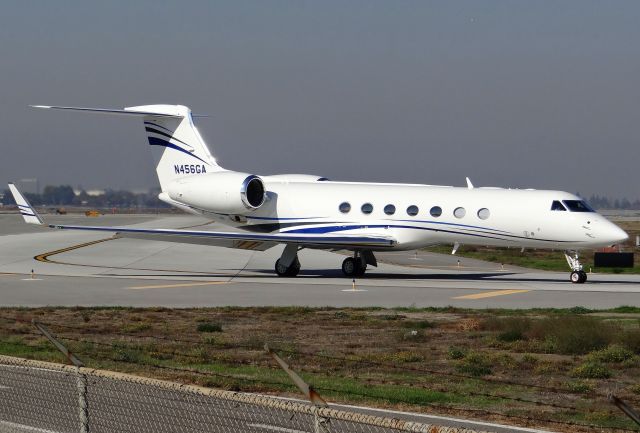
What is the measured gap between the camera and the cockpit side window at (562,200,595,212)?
105ft

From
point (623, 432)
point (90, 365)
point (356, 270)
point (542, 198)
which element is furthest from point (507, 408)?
point (356, 270)

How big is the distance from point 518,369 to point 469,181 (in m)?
20.8

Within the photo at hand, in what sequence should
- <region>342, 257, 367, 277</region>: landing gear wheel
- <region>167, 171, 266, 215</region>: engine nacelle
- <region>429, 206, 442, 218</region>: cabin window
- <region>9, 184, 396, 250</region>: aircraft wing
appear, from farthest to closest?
<region>167, 171, 266, 215</region>: engine nacelle < <region>342, 257, 367, 277</region>: landing gear wheel < <region>9, 184, 396, 250</region>: aircraft wing < <region>429, 206, 442, 218</region>: cabin window

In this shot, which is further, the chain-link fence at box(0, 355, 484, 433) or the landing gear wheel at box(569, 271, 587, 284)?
the landing gear wheel at box(569, 271, 587, 284)

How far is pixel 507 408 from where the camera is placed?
12.4 metres

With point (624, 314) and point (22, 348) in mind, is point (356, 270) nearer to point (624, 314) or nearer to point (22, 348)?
point (624, 314)

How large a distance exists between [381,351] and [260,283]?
50.6ft

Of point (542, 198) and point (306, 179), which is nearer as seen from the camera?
point (542, 198)

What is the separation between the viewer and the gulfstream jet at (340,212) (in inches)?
1268

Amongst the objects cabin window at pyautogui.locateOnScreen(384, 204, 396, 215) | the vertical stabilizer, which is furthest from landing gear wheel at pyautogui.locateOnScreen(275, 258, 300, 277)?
the vertical stabilizer

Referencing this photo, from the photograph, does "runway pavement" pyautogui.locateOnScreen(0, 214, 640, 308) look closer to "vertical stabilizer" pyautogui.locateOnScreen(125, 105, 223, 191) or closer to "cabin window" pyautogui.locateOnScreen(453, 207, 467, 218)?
"cabin window" pyautogui.locateOnScreen(453, 207, 467, 218)

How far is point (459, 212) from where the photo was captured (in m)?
33.1

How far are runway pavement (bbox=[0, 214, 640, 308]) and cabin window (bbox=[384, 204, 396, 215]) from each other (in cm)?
221

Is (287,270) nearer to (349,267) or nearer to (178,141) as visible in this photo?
(349,267)
